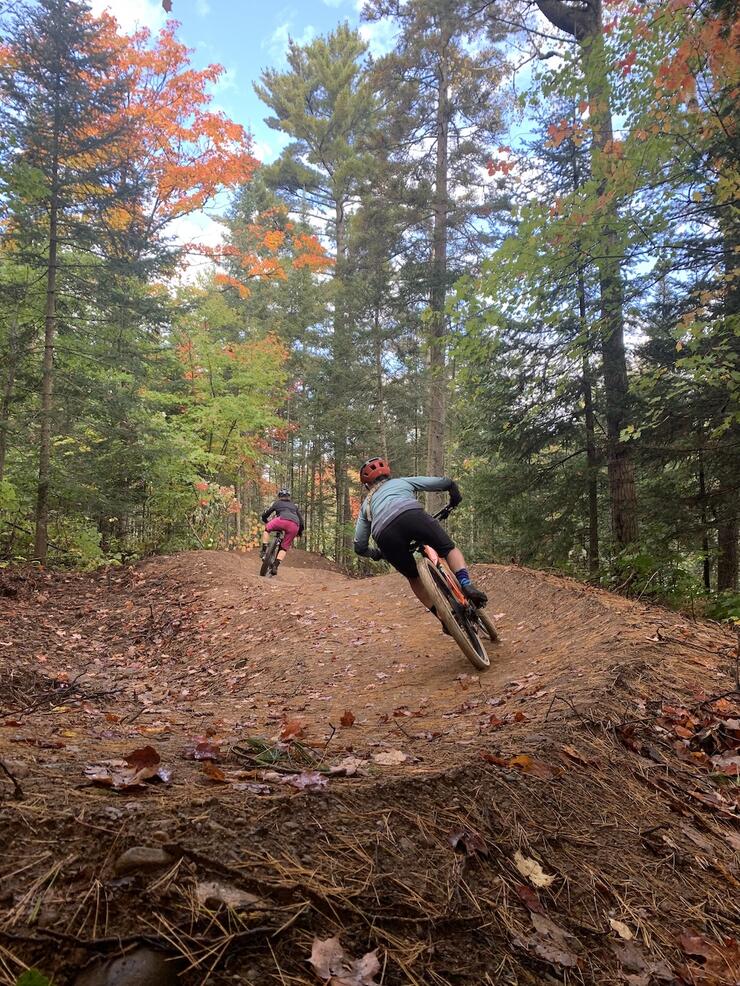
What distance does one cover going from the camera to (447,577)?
520cm

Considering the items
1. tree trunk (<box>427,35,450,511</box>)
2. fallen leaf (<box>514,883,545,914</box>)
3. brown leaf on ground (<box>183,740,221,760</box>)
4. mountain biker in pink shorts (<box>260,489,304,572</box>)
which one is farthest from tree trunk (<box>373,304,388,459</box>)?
fallen leaf (<box>514,883,545,914</box>)

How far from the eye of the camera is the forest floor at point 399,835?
1318mm

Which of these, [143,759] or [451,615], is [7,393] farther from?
[143,759]

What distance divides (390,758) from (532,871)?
88 centimetres

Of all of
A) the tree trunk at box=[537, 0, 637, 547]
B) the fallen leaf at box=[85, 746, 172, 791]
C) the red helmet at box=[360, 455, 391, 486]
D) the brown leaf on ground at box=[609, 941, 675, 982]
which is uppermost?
the tree trunk at box=[537, 0, 637, 547]

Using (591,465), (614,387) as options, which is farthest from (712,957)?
(591,465)

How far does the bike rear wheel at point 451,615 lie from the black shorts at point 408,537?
151 mm

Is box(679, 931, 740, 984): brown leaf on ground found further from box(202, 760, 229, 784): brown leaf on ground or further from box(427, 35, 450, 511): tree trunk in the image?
box(427, 35, 450, 511): tree trunk

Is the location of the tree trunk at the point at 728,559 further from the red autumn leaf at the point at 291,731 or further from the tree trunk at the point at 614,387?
the red autumn leaf at the point at 291,731

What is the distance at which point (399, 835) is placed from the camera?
1.81 m

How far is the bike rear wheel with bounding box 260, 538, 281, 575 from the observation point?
12086 millimetres

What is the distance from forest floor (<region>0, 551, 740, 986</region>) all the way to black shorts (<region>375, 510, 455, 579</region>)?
132cm

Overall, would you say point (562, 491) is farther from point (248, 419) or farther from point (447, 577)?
point (248, 419)

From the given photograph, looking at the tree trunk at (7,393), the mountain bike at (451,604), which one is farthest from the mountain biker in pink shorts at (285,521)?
the mountain bike at (451,604)
